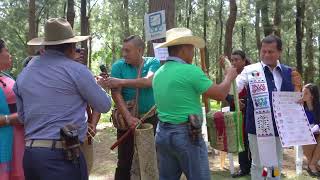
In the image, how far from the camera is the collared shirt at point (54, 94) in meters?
3.09

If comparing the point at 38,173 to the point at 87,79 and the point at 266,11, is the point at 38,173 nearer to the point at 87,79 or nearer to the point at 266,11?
the point at 87,79

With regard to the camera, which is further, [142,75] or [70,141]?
[142,75]

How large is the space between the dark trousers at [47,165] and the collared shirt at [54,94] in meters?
0.10

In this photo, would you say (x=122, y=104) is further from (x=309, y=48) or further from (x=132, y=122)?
(x=309, y=48)

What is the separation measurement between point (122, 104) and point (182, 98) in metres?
1.11

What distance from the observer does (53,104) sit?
10.1 feet

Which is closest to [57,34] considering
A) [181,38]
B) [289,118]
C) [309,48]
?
[181,38]

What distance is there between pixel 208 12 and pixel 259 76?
118ft

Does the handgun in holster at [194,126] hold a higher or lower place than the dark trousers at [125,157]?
higher

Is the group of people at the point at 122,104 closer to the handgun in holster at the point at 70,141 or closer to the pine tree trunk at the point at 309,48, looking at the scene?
the handgun in holster at the point at 70,141

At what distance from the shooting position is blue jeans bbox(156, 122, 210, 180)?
3748 mm

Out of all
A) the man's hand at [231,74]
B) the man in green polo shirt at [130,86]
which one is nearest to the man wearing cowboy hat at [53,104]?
the man's hand at [231,74]

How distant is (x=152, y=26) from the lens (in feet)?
19.5

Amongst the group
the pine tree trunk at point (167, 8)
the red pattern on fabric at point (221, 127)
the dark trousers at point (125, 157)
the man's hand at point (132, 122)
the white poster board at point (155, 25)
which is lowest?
the dark trousers at point (125, 157)
